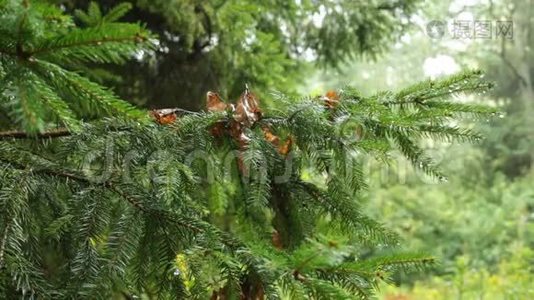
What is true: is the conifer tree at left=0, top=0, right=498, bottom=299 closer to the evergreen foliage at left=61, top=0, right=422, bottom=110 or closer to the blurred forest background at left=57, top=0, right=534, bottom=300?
the blurred forest background at left=57, top=0, right=534, bottom=300

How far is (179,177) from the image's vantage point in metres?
1.18

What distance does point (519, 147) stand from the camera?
13.5 meters

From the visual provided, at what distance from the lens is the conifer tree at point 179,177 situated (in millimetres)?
908

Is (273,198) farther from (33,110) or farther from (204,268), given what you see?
(33,110)

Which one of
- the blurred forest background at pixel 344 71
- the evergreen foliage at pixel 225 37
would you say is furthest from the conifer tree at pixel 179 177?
the evergreen foliage at pixel 225 37

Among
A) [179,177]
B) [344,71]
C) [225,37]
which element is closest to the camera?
[179,177]

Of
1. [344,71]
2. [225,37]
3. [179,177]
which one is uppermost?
[344,71]

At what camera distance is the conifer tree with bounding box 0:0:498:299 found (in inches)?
35.8

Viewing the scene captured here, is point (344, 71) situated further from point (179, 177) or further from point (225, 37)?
point (179, 177)

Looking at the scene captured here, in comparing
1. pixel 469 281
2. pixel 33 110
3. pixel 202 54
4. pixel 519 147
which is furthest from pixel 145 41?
pixel 519 147

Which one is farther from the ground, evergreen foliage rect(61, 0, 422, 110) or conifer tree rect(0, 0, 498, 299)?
evergreen foliage rect(61, 0, 422, 110)

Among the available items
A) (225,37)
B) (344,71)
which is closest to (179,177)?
(225,37)

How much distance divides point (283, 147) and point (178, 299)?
41 centimetres

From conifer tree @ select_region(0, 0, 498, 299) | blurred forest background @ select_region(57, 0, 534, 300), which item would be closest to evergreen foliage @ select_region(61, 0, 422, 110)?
blurred forest background @ select_region(57, 0, 534, 300)
